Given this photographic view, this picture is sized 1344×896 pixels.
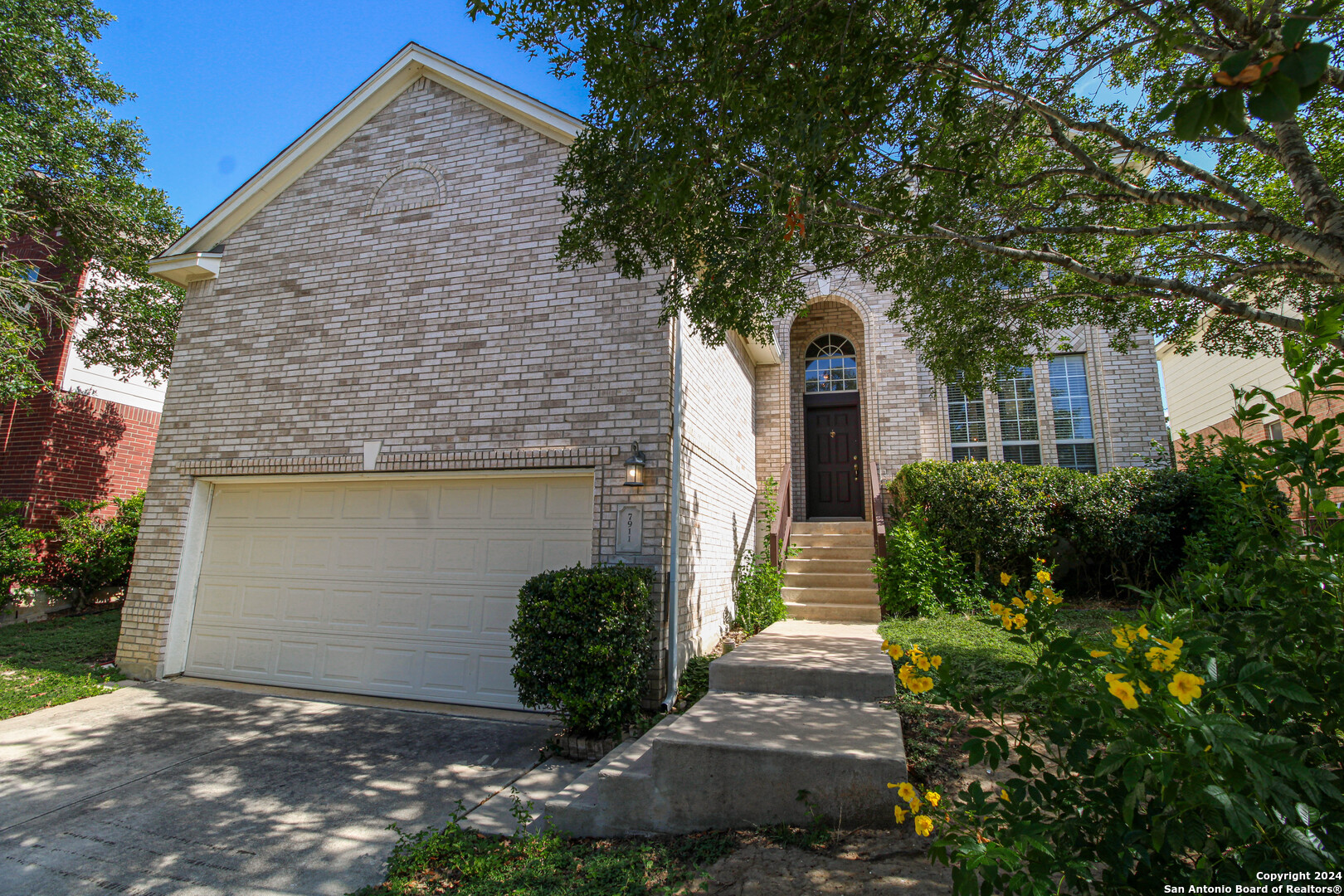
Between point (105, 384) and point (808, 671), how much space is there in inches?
506

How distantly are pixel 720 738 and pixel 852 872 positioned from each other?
976 mm

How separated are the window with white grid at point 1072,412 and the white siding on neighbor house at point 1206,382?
143 inches

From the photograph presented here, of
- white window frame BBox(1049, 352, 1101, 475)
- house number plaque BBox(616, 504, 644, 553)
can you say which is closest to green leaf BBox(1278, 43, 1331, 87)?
house number plaque BBox(616, 504, 644, 553)

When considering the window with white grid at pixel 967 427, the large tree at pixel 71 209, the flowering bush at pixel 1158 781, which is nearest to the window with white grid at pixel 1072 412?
the window with white grid at pixel 967 427

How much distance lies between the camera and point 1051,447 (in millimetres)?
10680

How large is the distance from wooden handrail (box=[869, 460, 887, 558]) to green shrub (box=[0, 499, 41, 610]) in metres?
12.7

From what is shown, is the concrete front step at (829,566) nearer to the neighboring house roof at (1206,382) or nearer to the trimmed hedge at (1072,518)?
the trimmed hedge at (1072,518)

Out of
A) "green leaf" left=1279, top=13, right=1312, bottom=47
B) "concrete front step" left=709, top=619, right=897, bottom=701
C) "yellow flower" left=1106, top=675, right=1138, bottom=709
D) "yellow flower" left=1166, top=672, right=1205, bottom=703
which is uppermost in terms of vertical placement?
"green leaf" left=1279, top=13, right=1312, bottom=47

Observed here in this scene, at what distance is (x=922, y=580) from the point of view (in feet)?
27.6

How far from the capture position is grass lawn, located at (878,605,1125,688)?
5066 mm

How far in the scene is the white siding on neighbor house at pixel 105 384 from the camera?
10.2 metres

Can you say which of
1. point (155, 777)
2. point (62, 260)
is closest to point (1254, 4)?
point (155, 777)

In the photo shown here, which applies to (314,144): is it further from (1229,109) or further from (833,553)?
(833,553)

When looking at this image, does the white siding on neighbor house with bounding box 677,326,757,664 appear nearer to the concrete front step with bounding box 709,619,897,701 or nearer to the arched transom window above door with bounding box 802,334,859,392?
the concrete front step with bounding box 709,619,897,701
